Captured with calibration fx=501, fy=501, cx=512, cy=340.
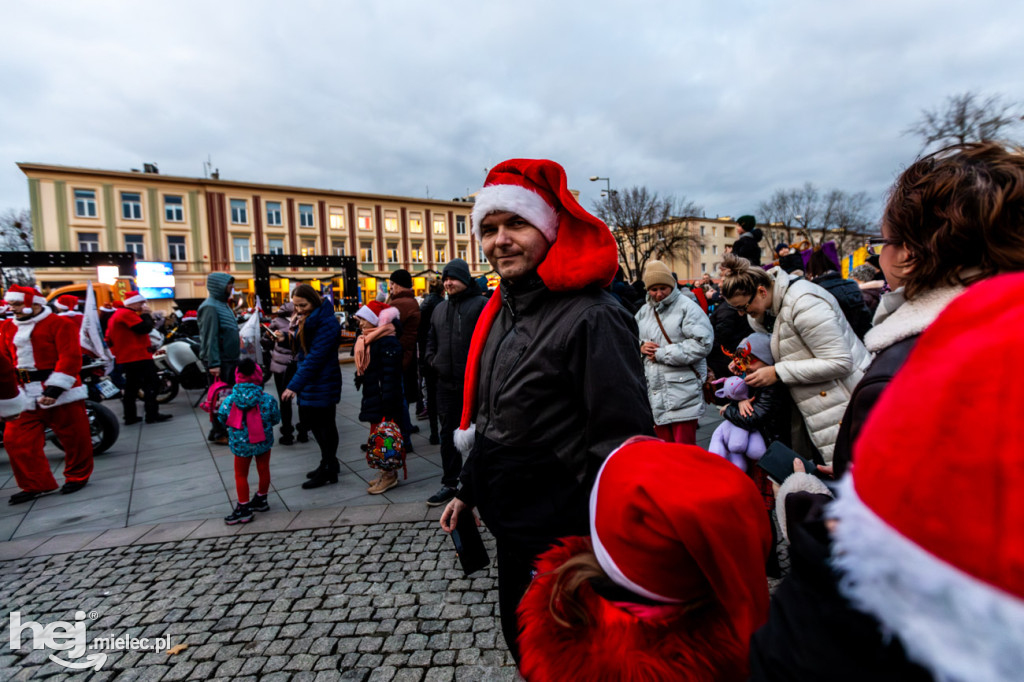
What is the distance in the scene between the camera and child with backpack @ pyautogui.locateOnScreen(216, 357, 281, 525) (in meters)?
4.15

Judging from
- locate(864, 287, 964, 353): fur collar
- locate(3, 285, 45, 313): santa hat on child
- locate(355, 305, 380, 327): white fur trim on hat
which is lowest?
locate(864, 287, 964, 353): fur collar

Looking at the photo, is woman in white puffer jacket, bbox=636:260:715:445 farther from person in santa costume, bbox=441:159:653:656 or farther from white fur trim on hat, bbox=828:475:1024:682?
white fur trim on hat, bbox=828:475:1024:682

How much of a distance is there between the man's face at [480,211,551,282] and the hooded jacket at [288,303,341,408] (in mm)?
3247

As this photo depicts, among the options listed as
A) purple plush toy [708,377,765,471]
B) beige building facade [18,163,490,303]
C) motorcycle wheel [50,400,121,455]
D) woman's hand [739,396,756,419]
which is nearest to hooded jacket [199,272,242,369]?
motorcycle wheel [50,400,121,455]

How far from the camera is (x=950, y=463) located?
0.47m

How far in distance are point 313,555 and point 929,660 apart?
365 cm

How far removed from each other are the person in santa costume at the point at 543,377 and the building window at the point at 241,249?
48.6 metres

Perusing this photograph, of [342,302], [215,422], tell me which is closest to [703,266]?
[342,302]

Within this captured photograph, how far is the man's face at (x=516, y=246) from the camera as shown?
6.04 ft

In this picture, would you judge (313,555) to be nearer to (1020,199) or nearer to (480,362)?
(480,362)

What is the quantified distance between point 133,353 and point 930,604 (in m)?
9.50

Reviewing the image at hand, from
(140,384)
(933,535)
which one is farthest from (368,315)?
(140,384)

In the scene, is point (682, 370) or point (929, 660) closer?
point (929, 660)

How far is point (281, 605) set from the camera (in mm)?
2879
